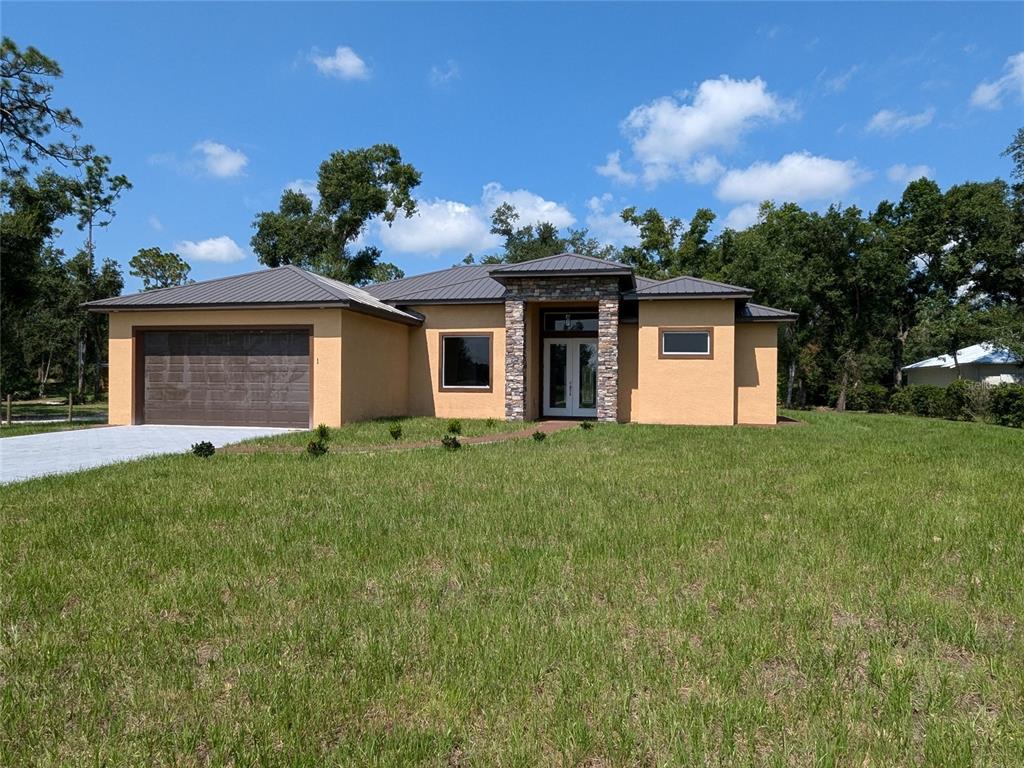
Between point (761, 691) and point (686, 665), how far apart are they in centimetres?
37

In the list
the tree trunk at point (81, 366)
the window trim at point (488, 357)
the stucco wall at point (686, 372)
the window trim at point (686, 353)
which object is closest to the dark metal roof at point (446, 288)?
the window trim at point (488, 357)

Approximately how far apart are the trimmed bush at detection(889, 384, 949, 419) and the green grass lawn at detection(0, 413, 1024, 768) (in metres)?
21.4

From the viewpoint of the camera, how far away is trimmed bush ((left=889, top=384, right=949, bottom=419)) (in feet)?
79.1

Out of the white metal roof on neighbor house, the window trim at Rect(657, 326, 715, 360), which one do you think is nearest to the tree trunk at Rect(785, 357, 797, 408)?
the white metal roof on neighbor house

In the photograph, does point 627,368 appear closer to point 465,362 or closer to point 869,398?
point 465,362

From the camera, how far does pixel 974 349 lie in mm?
32219

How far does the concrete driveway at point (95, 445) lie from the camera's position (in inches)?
350

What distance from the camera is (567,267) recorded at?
16484 millimetres

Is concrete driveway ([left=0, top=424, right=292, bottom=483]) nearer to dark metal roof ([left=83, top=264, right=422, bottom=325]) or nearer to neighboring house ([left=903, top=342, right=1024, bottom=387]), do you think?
dark metal roof ([left=83, top=264, right=422, bottom=325])

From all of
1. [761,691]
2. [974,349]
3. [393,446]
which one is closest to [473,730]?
[761,691]

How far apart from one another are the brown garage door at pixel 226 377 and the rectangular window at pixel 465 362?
453 cm

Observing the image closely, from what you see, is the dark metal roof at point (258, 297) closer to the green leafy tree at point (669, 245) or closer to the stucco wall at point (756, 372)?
the stucco wall at point (756, 372)

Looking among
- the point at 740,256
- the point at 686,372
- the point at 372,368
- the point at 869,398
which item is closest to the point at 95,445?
the point at 372,368

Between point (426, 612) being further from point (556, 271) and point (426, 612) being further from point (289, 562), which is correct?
point (556, 271)
